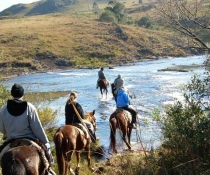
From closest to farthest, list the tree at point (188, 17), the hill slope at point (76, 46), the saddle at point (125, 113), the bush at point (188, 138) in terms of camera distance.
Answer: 1. the bush at point (188, 138)
2. the tree at point (188, 17)
3. the saddle at point (125, 113)
4. the hill slope at point (76, 46)

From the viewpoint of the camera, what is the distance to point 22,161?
6.12 meters

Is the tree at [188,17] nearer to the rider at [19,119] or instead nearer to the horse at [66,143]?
the rider at [19,119]

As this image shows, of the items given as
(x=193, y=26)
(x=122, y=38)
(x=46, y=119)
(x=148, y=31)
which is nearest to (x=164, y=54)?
(x=122, y=38)

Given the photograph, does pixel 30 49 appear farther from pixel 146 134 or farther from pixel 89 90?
pixel 146 134

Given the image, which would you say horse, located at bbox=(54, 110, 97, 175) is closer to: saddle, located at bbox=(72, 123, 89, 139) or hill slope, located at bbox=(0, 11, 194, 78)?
saddle, located at bbox=(72, 123, 89, 139)

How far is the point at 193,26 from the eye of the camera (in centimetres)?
882

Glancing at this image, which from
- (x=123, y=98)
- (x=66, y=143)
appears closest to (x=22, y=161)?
(x=66, y=143)

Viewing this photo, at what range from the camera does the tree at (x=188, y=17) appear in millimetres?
8094

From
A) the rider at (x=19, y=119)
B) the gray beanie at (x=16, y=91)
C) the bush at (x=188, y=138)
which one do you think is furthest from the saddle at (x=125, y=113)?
the gray beanie at (x=16, y=91)

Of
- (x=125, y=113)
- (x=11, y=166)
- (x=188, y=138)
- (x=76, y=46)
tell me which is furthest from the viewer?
(x=76, y=46)

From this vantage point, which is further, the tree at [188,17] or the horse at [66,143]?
the horse at [66,143]

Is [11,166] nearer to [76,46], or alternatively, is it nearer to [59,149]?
[59,149]

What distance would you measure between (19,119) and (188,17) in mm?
4173

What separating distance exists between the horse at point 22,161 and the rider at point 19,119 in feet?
0.80
